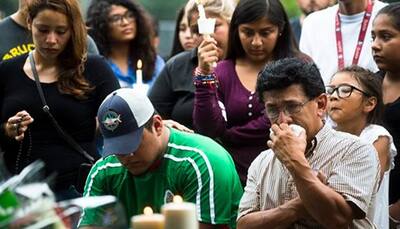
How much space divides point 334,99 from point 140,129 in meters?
1.24

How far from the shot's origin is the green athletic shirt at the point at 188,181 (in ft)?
16.8

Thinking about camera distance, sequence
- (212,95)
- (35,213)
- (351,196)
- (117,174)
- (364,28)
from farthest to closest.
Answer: (364,28) → (212,95) → (117,174) → (351,196) → (35,213)

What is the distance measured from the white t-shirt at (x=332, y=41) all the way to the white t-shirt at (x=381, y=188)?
0.84 m

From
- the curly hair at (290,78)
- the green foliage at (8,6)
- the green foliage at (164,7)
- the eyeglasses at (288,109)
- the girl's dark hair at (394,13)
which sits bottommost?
the green foliage at (164,7)

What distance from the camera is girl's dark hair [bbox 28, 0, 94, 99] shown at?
20.7 ft

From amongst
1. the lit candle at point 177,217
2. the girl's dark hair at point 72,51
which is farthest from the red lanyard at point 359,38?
the lit candle at point 177,217

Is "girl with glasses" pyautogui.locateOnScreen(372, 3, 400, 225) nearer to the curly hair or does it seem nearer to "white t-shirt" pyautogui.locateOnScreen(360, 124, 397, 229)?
"white t-shirt" pyautogui.locateOnScreen(360, 124, 397, 229)

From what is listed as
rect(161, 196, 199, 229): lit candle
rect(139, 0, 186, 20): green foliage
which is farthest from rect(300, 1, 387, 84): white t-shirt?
rect(139, 0, 186, 20): green foliage

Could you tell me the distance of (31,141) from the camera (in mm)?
6281

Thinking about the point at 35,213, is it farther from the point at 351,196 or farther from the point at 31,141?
the point at 31,141

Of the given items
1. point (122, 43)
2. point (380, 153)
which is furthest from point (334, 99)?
point (122, 43)

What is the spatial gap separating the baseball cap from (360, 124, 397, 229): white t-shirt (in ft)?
3.55

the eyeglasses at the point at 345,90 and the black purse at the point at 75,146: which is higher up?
the eyeglasses at the point at 345,90

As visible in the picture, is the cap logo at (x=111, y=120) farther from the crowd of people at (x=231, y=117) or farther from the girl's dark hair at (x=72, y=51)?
the girl's dark hair at (x=72, y=51)
